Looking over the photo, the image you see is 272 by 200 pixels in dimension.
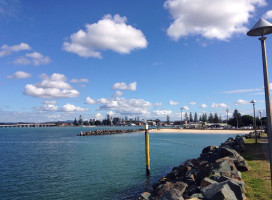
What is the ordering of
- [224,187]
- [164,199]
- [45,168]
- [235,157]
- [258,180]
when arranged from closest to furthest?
[224,187], [164,199], [258,180], [235,157], [45,168]

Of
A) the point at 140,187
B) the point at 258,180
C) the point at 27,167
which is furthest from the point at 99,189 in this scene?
the point at 27,167

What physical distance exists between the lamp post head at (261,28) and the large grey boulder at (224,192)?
6.09 meters

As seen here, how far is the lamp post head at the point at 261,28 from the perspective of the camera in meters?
7.55

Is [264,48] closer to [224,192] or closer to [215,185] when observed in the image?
[224,192]

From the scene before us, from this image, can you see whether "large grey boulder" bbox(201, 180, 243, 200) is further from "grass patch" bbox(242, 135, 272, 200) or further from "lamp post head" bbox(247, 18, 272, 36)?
"lamp post head" bbox(247, 18, 272, 36)

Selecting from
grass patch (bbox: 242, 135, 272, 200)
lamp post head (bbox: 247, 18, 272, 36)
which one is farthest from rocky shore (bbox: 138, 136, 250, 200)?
lamp post head (bbox: 247, 18, 272, 36)

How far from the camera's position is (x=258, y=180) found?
13.3 meters

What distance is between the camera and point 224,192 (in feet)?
31.6

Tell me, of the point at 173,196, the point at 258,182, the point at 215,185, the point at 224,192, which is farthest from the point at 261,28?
the point at 258,182

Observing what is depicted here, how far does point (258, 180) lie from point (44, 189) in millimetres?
17413

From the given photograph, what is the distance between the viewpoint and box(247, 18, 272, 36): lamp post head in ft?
24.8

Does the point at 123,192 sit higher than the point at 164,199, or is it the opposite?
the point at 164,199

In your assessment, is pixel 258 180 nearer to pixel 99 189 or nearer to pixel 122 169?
pixel 99 189

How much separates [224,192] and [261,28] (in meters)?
6.30
